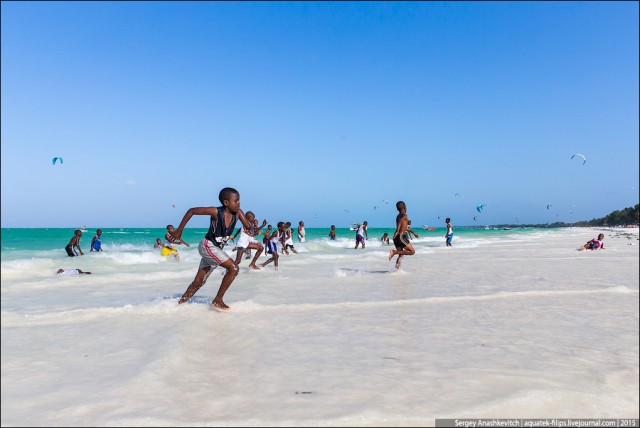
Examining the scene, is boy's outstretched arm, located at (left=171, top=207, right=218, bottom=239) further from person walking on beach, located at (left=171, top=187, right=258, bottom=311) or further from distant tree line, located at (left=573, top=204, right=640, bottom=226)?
distant tree line, located at (left=573, top=204, right=640, bottom=226)

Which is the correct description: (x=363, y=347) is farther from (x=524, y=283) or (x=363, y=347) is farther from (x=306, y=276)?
(x=306, y=276)

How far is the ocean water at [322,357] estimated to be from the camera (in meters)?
3.33

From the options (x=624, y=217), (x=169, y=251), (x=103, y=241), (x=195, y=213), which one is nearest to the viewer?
(x=195, y=213)

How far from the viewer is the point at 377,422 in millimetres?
3100

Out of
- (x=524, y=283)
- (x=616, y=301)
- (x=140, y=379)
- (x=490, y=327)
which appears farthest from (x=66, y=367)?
(x=524, y=283)

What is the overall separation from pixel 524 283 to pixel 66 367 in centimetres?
909

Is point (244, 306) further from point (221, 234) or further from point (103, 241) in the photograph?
point (103, 241)

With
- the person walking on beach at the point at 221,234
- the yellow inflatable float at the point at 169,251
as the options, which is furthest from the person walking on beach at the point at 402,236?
the yellow inflatable float at the point at 169,251

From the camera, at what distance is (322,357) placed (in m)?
4.66

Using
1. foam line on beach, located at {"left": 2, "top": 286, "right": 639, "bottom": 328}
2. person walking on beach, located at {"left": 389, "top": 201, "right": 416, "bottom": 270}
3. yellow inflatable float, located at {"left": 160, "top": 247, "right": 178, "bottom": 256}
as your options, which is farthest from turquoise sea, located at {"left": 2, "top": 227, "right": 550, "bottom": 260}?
person walking on beach, located at {"left": 389, "top": 201, "right": 416, "bottom": 270}

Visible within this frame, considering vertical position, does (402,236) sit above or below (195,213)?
below

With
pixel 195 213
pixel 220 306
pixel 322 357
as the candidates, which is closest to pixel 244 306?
pixel 220 306

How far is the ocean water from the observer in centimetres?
333

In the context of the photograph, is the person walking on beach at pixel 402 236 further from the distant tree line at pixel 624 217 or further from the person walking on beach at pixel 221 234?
the distant tree line at pixel 624 217
